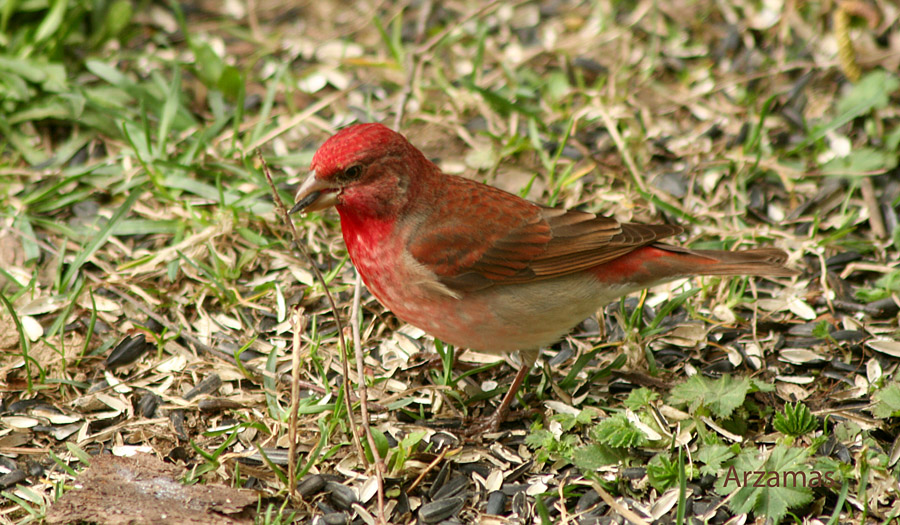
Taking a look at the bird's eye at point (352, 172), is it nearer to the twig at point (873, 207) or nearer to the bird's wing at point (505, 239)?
the bird's wing at point (505, 239)

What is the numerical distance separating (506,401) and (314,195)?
1344mm

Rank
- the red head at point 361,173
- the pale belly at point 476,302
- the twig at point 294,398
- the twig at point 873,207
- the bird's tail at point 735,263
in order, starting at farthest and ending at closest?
the twig at point 873,207 → the bird's tail at point 735,263 → the pale belly at point 476,302 → the red head at point 361,173 → the twig at point 294,398

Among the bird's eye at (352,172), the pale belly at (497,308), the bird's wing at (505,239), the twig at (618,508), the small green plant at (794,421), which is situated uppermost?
the bird's eye at (352,172)

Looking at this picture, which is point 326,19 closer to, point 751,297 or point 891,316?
point 751,297

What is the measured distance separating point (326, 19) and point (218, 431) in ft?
12.7

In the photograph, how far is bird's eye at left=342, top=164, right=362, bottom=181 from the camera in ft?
13.0

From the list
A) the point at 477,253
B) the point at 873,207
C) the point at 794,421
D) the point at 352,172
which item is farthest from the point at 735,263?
the point at 352,172

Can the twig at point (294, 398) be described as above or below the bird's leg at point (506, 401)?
above

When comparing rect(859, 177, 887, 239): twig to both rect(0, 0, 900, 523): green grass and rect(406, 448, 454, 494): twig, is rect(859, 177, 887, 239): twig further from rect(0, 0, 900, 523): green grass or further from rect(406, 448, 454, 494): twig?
rect(406, 448, 454, 494): twig

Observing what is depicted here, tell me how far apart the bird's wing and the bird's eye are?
38cm

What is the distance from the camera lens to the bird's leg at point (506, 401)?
4.28 metres

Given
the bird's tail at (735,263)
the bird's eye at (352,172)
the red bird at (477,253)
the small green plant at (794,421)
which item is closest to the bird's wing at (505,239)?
the red bird at (477,253)

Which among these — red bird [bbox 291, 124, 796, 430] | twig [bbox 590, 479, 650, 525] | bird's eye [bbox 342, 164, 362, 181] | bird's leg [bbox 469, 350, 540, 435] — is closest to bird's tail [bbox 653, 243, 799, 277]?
red bird [bbox 291, 124, 796, 430]

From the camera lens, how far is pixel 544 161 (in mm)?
5617
